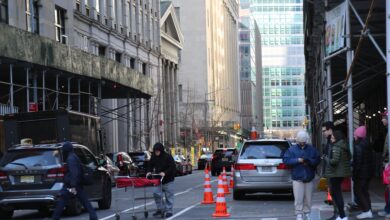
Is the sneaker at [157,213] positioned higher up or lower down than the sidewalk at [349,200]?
higher up

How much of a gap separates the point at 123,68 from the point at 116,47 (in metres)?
14.6

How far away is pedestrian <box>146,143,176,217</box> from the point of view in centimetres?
1481

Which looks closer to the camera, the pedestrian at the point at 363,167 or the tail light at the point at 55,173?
the pedestrian at the point at 363,167

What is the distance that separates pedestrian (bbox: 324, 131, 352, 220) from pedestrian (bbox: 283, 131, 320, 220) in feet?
1.01

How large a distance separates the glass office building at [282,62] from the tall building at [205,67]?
161ft

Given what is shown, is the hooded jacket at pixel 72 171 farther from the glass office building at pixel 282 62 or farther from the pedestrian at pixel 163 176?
the glass office building at pixel 282 62

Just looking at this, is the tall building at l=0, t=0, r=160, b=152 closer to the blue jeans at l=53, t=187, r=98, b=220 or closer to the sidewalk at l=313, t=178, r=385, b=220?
the sidewalk at l=313, t=178, r=385, b=220

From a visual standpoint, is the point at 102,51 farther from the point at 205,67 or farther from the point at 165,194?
the point at 205,67

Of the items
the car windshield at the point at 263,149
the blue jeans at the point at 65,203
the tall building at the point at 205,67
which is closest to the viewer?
the blue jeans at the point at 65,203

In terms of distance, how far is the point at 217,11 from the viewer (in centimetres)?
12594

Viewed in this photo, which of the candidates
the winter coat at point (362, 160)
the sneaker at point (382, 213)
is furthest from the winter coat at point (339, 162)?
the sneaker at point (382, 213)

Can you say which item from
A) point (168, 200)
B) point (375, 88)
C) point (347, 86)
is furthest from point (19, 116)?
point (375, 88)

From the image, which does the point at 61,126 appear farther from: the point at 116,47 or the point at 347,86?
the point at 116,47

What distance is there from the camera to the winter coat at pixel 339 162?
1202 centimetres
